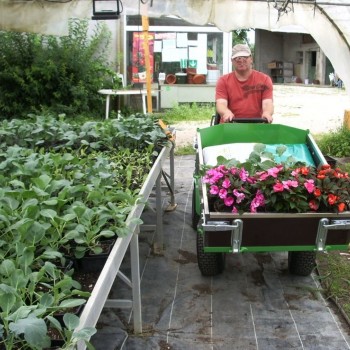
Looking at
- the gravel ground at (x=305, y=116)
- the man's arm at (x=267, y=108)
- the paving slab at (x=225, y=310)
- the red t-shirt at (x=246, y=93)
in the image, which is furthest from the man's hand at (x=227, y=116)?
the gravel ground at (x=305, y=116)

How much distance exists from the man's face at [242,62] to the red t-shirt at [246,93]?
12 cm

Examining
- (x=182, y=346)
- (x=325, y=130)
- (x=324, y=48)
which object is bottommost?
(x=182, y=346)

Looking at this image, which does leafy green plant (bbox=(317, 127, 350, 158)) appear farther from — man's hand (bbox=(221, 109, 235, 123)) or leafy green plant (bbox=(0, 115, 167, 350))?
leafy green plant (bbox=(0, 115, 167, 350))

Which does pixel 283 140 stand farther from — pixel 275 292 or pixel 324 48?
pixel 324 48

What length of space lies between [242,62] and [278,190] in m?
1.96

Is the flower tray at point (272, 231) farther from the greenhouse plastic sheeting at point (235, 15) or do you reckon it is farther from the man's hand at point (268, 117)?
the greenhouse plastic sheeting at point (235, 15)

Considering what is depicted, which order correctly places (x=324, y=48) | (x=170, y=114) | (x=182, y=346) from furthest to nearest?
(x=170, y=114) < (x=324, y=48) < (x=182, y=346)

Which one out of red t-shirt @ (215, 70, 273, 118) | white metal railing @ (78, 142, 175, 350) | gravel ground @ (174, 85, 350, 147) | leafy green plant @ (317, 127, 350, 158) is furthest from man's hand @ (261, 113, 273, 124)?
leafy green plant @ (317, 127, 350, 158)

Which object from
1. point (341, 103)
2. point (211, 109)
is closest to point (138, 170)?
point (211, 109)

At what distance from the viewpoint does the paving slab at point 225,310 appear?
118 inches

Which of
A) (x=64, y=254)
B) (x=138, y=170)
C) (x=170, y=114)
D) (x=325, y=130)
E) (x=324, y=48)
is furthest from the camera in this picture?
(x=170, y=114)

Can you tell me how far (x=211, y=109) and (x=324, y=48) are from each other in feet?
23.1

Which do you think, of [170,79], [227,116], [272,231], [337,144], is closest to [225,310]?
[272,231]

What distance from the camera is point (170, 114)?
1246 cm
